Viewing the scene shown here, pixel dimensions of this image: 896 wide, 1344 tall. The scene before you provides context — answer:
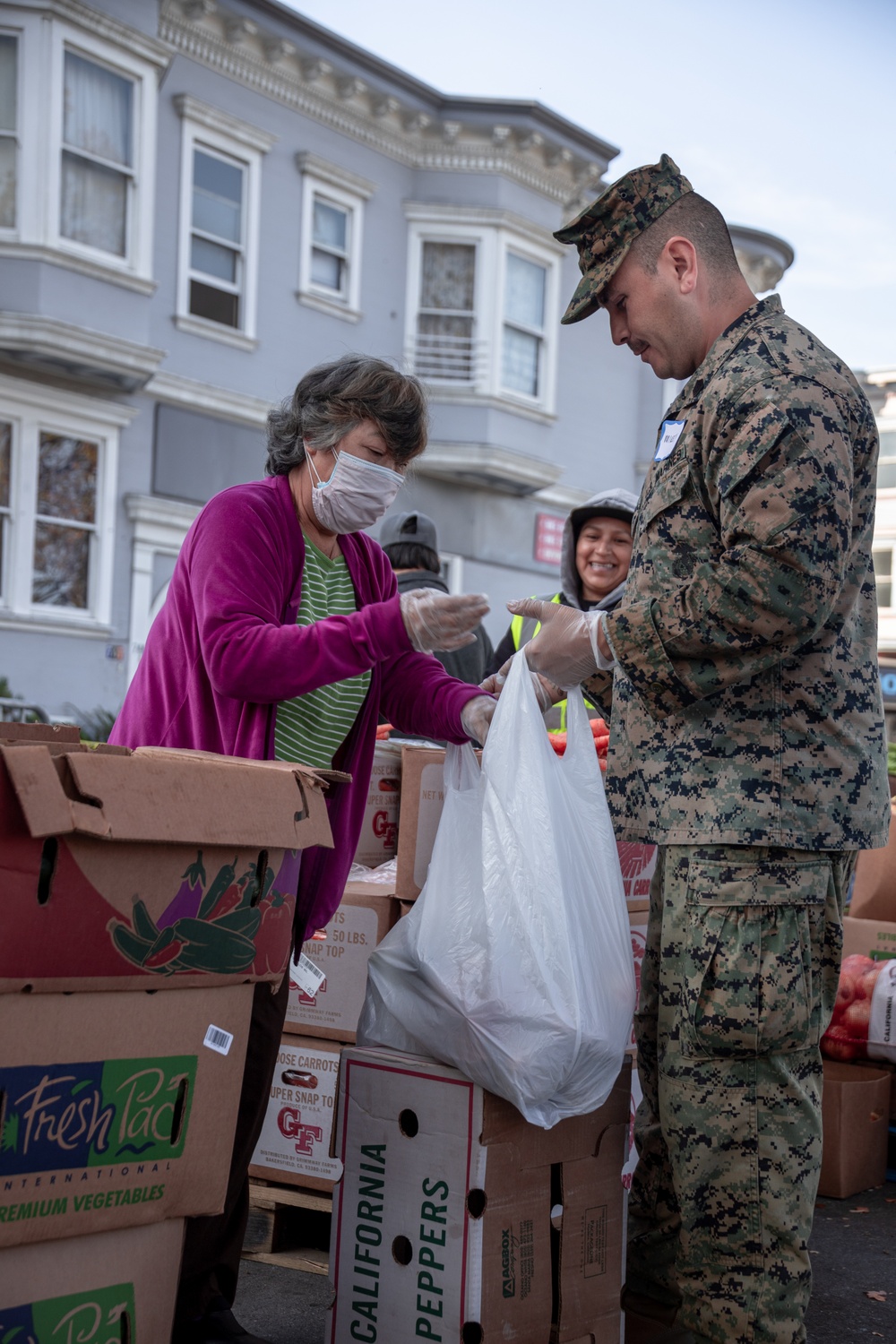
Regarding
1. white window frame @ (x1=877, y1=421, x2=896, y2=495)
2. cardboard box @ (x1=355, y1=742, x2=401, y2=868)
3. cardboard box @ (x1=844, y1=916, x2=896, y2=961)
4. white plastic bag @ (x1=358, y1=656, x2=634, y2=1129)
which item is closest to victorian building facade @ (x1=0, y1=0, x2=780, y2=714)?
cardboard box @ (x1=844, y1=916, x2=896, y2=961)

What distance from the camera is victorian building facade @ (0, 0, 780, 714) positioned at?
32.3ft

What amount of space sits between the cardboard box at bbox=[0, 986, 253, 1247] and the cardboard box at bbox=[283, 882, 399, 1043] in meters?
1.00

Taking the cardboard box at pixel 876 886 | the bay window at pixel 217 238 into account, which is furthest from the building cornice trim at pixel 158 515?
the cardboard box at pixel 876 886

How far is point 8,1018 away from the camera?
158 centimetres

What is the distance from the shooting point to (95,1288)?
5.57 ft

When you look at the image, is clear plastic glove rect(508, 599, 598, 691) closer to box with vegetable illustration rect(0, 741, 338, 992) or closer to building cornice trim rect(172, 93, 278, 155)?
box with vegetable illustration rect(0, 741, 338, 992)

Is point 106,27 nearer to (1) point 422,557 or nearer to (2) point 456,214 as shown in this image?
(2) point 456,214

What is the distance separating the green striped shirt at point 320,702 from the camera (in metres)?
2.29

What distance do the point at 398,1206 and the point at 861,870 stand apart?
2829 mm

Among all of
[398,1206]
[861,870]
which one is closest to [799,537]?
[398,1206]

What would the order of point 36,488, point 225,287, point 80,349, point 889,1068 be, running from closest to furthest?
point 889,1068 < point 80,349 < point 36,488 < point 225,287

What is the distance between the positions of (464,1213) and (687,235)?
5.56ft

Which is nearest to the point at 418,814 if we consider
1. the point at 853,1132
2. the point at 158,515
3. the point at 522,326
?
the point at 853,1132

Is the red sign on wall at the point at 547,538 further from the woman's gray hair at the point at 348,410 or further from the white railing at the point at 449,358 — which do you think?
the woman's gray hair at the point at 348,410
